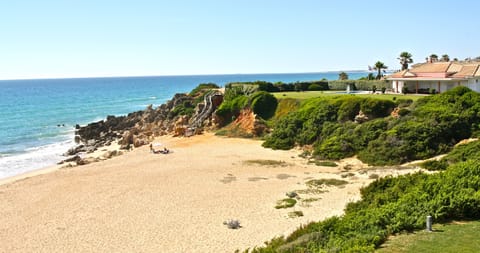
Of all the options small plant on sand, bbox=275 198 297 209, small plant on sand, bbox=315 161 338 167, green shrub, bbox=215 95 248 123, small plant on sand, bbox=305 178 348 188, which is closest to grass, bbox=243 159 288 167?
small plant on sand, bbox=315 161 338 167

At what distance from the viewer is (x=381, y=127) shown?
31750 millimetres

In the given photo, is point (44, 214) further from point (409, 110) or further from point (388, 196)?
point (409, 110)

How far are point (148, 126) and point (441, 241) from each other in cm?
4758

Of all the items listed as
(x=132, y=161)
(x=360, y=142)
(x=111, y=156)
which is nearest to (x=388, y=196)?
(x=360, y=142)

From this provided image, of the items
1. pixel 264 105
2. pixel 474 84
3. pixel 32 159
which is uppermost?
pixel 474 84

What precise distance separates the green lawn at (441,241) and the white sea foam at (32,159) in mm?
31196

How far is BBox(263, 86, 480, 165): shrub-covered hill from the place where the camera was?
28.2 m

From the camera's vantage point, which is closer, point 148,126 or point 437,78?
point 437,78

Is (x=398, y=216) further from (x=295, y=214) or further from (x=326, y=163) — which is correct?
(x=326, y=163)

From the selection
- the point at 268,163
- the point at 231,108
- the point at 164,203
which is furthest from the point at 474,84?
the point at 164,203

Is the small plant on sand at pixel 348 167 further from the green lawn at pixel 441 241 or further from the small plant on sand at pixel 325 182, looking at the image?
the green lawn at pixel 441 241

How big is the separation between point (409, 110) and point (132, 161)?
71.1 feet

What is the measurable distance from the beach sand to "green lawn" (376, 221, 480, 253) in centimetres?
627

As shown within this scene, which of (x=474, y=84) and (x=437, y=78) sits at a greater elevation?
(x=437, y=78)
